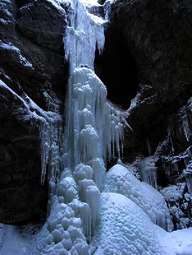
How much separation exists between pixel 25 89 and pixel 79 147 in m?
2.14

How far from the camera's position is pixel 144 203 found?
1060 cm

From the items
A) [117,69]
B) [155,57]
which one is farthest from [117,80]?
[155,57]

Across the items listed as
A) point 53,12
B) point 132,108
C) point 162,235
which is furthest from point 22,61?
point 162,235

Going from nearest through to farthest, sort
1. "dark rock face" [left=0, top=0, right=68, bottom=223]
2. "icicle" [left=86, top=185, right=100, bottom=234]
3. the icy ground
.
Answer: "icicle" [left=86, top=185, right=100, bottom=234] < "dark rock face" [left=0, top=0, right=68, bottom=223] < the icy ground

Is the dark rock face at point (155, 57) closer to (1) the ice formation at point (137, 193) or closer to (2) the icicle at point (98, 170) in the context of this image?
(1) the ice formation at point (137, 193)

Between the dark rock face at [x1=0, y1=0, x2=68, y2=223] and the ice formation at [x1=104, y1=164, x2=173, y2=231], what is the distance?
6.17ft

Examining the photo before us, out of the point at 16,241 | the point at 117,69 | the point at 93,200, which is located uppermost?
the point at 117,69

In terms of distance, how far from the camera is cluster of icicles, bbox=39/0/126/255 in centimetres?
895

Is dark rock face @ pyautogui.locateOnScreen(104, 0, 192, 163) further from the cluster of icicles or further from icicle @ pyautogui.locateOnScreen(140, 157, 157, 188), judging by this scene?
the cluster of icicles

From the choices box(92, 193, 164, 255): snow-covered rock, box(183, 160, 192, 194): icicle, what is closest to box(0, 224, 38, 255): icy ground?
box(92, 193, 164, 255): snow-covered rock

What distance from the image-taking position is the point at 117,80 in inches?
532

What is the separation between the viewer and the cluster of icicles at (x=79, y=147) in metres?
8.95

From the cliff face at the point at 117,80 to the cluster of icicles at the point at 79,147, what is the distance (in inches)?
17.4

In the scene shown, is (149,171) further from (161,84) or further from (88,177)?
(88,177)
